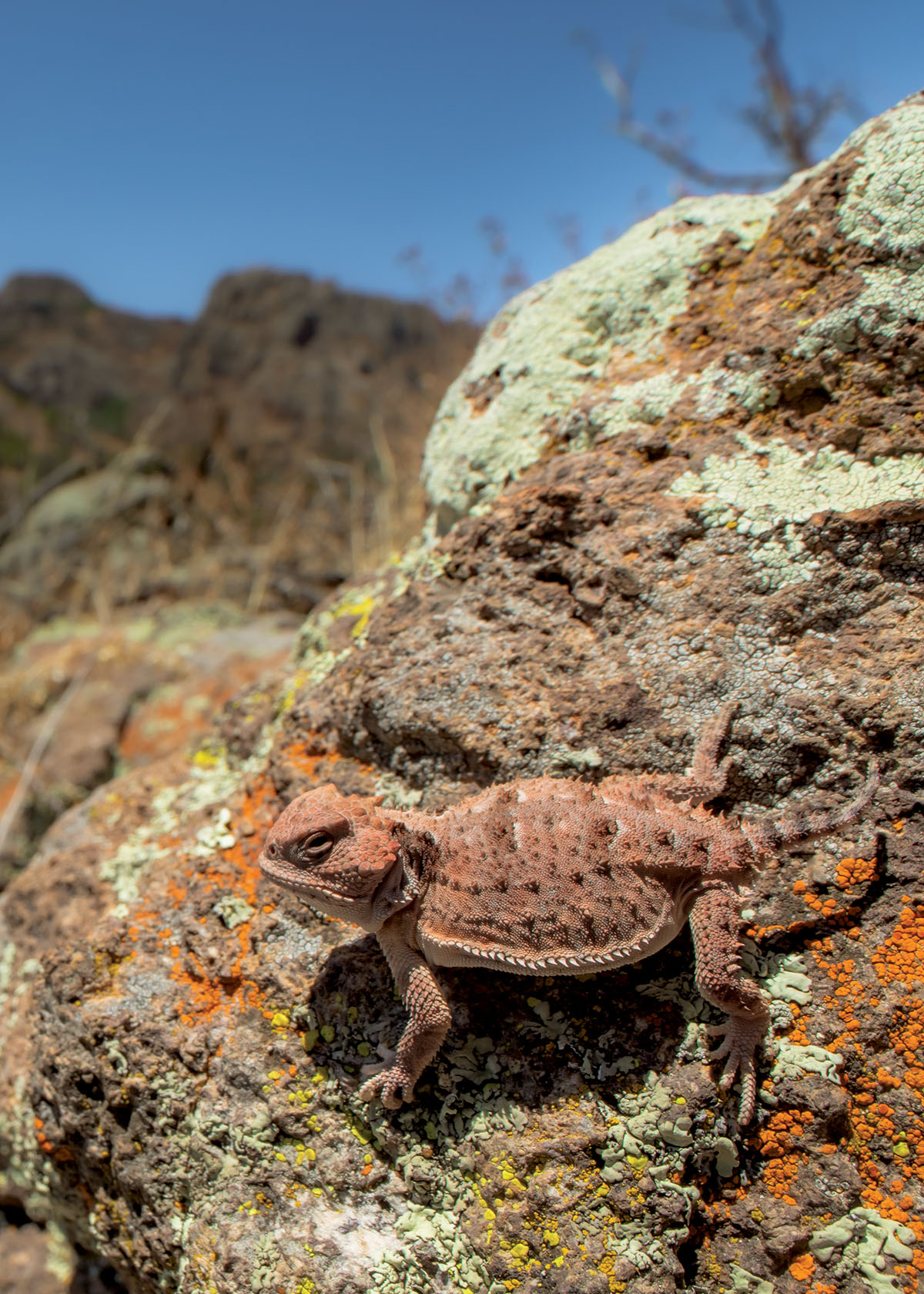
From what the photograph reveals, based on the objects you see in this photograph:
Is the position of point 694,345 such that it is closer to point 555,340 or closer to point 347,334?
point 555,340

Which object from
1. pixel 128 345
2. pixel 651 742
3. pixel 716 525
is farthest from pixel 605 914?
pixel 128 345

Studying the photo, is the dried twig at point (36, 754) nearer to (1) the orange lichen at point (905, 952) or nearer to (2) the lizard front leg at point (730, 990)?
(2) the lizard front leg at point (730, 990)

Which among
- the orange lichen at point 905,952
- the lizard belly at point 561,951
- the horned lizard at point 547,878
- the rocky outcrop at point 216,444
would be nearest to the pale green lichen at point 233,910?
the horned lizard at point 547,878

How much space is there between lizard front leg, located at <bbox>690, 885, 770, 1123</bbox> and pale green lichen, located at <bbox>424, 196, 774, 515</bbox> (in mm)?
1697

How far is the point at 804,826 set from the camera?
2.17 m

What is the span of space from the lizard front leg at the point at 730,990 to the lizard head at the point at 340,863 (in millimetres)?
817

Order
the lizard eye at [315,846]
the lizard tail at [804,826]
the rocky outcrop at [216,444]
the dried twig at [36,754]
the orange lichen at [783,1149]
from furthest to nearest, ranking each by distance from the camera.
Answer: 1. the rocky outcrop at [216,444]
2. the dried twig at [36,754]
3. the lizard eye at [315,846]
4. the lizard tail at [804,826]
5. the orange lichen at [783,1149]

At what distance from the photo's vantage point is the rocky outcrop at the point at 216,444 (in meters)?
8.22

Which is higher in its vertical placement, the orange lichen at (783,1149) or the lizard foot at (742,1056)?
the lizard foot at (742,1056)

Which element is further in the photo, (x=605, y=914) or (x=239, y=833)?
(x=239, y=833)

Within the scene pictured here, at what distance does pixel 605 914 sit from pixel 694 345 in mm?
2014

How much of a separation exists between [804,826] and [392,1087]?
1.32 m

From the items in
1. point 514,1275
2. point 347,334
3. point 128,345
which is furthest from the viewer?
point 128,345

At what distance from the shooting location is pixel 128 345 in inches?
917
